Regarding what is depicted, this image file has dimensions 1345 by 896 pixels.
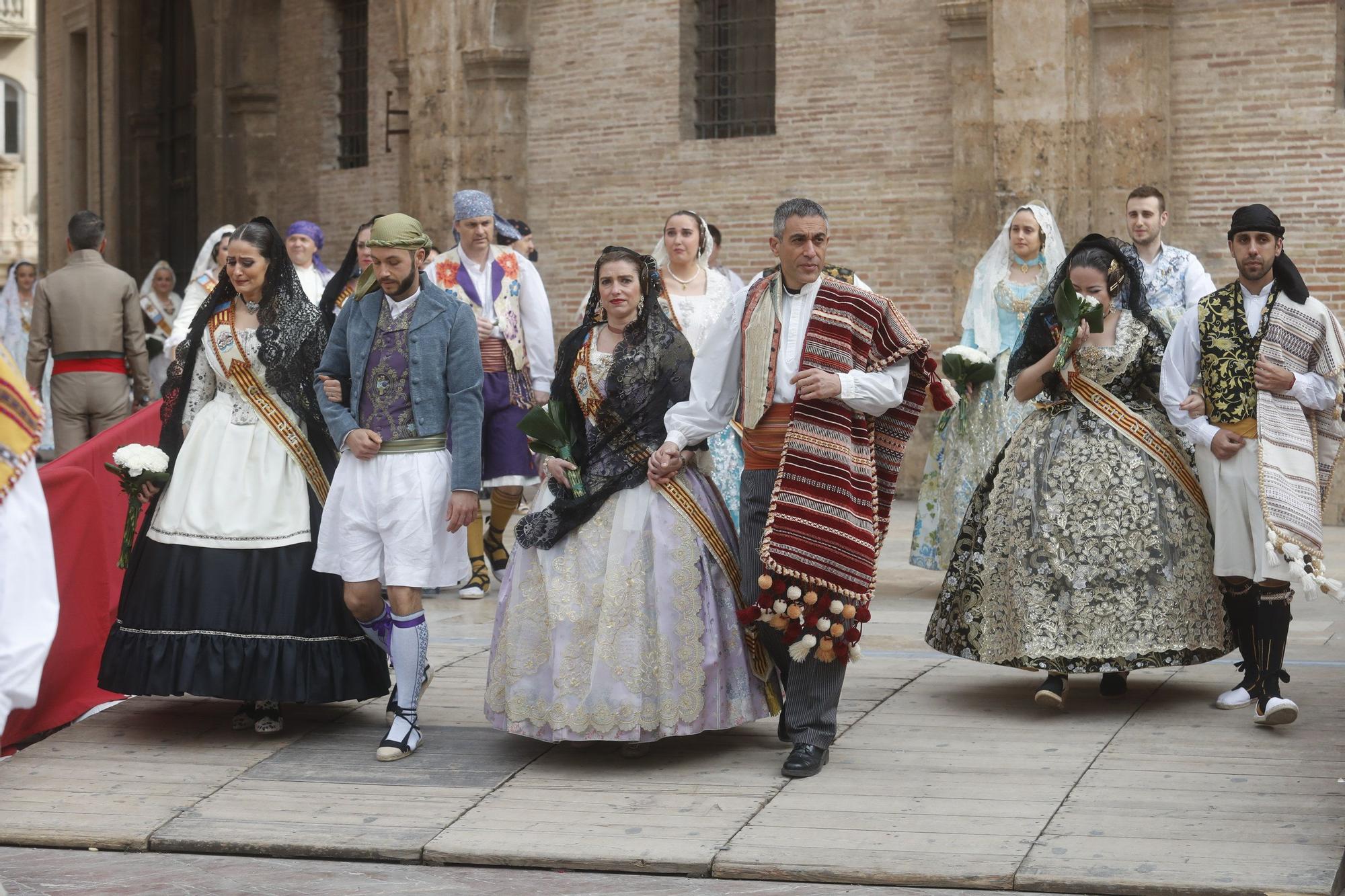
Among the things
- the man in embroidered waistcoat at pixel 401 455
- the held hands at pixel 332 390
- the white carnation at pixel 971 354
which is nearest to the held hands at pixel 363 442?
the man in embroidered waistcoat at pixel 401 455

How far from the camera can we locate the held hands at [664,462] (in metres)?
6.05

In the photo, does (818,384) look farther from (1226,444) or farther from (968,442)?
(968,442)

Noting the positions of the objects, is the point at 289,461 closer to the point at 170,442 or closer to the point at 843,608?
the point at 170,442

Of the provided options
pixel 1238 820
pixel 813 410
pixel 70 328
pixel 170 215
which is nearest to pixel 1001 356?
pixel 813 410

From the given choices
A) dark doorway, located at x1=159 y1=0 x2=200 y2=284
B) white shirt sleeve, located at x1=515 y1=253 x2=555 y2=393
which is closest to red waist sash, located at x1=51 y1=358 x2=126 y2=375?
white shirt sleeve, located at x1=515 y1=253 x2=555 y2=393

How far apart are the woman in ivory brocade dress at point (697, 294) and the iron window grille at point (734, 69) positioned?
6308mm

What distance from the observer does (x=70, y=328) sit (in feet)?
38.6

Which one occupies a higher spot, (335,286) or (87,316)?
(335,286)

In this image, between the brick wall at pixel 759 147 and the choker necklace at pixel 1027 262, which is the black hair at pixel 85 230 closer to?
the choker necklace at pixel 1027 262

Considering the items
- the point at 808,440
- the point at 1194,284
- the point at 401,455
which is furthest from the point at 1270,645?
the point at 401,455

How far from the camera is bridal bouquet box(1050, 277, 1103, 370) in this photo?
661 cm

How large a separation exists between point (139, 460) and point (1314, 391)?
4027 mm

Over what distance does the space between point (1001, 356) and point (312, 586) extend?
4098 millimetres

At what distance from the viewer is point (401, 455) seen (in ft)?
21.0
